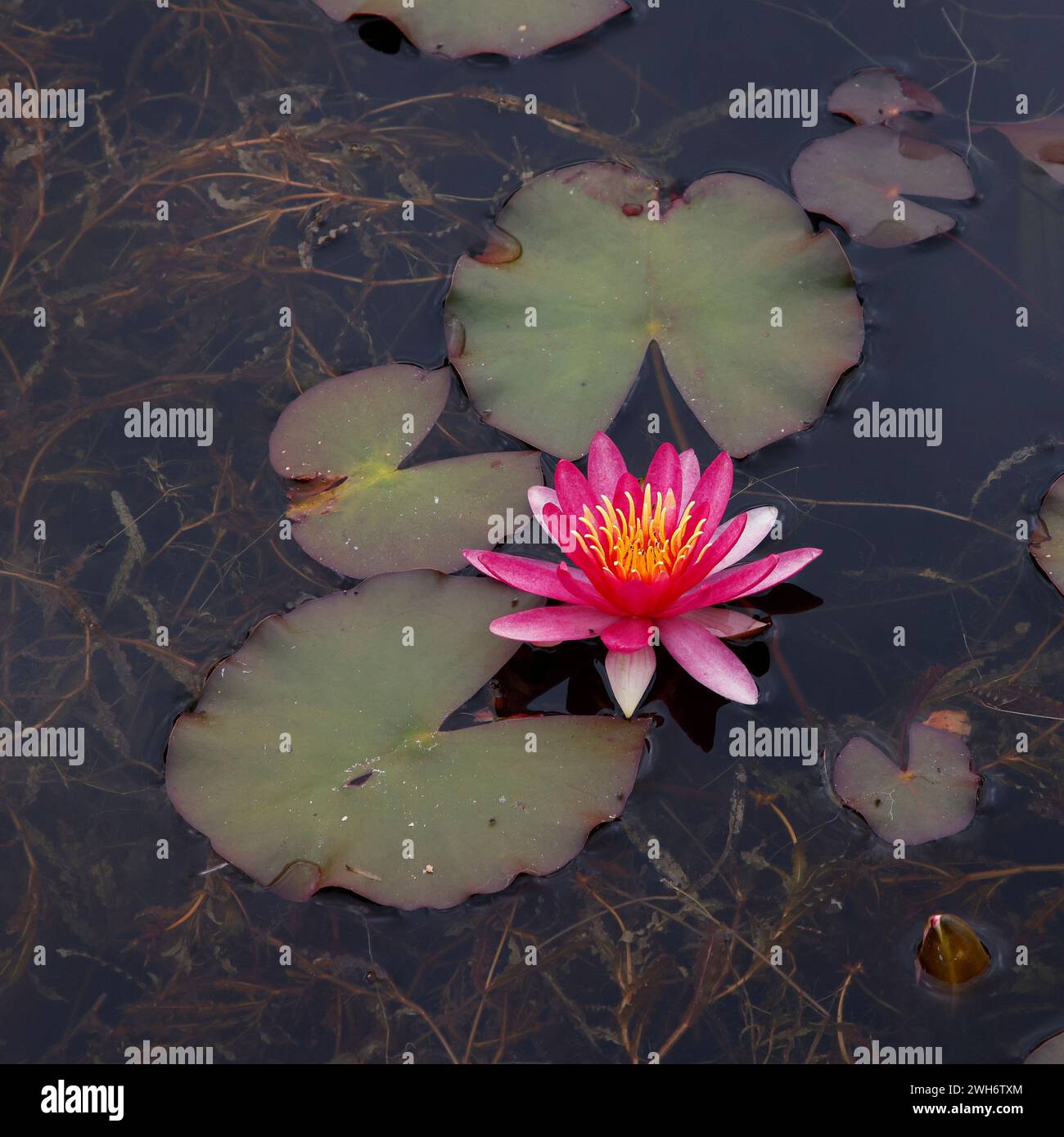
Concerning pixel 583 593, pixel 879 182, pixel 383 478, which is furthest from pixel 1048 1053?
pixel 879 182

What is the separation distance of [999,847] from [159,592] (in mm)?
2828

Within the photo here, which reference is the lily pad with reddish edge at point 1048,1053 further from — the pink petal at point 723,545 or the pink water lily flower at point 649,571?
the pink petal at point 723,545

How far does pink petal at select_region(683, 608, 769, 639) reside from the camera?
11.6ft

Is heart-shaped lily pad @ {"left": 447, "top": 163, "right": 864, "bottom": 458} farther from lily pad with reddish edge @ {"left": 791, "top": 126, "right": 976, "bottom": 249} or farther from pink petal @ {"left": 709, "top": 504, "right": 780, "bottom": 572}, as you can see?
pink petal @ {"left": 709, "top": 504, "right": 780, "bottom": 572}

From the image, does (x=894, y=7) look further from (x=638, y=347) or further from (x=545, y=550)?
(x=545, y=550)

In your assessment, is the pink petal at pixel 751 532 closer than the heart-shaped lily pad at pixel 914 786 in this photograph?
No

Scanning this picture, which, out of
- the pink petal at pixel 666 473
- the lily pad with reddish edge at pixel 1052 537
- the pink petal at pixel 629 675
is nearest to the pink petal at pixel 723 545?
the pink petal at pixel 666 473

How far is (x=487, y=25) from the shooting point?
15.0 ft

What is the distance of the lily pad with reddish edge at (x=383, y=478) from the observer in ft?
12.1

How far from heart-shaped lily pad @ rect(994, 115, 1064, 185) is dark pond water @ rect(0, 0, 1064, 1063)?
67 millimetres

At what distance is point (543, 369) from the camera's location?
3.93 metres

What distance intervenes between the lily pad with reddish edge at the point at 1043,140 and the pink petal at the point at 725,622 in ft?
7.28

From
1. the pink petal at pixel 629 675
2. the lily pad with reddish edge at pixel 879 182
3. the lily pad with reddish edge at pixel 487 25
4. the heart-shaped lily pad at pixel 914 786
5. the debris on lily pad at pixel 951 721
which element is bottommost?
the heart-shaped lily pad at pixel 914 786

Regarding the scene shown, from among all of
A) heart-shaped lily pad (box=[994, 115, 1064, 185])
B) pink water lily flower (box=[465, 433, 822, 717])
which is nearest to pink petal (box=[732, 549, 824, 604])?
pink water lily flower (box=[465, 433, 822, 717])
